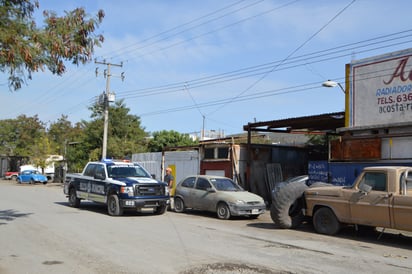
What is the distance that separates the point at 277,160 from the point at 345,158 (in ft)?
24.3

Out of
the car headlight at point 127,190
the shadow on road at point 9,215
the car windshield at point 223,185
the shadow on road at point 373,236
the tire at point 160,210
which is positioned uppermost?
the car windshield at point 223,185

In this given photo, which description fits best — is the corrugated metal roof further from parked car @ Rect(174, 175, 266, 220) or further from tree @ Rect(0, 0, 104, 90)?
tree @ Rect(0, 0, 104, 90)

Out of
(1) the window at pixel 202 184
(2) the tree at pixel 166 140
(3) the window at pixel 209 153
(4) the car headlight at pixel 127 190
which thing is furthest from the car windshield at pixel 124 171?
(2) the tree at pixel 166 140

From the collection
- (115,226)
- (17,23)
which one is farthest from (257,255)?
(17,23)

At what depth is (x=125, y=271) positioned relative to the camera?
23.9 feet

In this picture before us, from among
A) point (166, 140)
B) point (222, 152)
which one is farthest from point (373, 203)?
point (166, 140)

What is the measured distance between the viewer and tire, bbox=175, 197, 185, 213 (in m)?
17.7

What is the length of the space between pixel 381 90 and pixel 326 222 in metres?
7.50

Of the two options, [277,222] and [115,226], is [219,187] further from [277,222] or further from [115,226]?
[115,226]

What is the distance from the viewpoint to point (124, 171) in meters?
17.3

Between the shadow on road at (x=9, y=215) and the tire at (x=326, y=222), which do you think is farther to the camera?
the shadow on road at (x=9, y=215)

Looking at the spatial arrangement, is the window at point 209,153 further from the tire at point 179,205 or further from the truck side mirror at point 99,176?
the truck side mirror at point 99,176

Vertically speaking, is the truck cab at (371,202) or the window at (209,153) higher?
the window at (209,153)

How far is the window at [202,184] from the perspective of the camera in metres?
16.7
